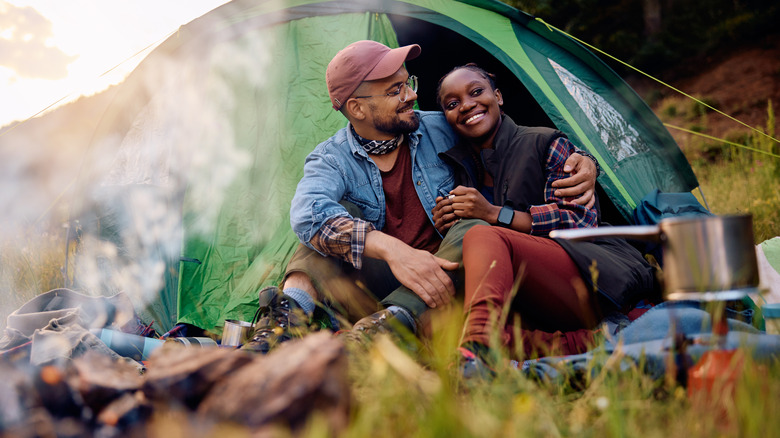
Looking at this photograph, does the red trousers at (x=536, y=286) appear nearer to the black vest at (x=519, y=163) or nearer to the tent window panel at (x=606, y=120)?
the black vest at (x=519, y=163)

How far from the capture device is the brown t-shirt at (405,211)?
2297 millimetres

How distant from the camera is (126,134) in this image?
116 inches

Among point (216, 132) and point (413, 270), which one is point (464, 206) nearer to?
point (413, 270)

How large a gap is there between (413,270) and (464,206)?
0.36 metres

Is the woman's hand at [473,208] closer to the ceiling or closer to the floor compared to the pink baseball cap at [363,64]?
closer to the floor

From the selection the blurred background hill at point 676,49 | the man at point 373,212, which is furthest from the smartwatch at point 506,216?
the blurred background hill at point 676,49

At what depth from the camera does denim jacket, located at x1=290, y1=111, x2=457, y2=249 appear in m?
2.03

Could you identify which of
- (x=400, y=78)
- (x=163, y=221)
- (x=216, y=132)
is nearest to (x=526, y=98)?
(x=400, y=78)

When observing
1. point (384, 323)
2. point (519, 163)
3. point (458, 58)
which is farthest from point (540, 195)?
point (458, 58)

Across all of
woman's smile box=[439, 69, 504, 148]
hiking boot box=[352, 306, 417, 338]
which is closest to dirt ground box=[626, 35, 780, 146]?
woman's smile box=[439, 69, 504, 148]

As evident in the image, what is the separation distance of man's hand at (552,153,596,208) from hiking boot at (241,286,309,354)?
105 centimetres

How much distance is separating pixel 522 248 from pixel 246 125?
1845mm

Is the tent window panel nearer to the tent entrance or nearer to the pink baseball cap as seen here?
the tent entrance

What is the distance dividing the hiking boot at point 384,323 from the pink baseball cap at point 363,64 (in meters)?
1.04
